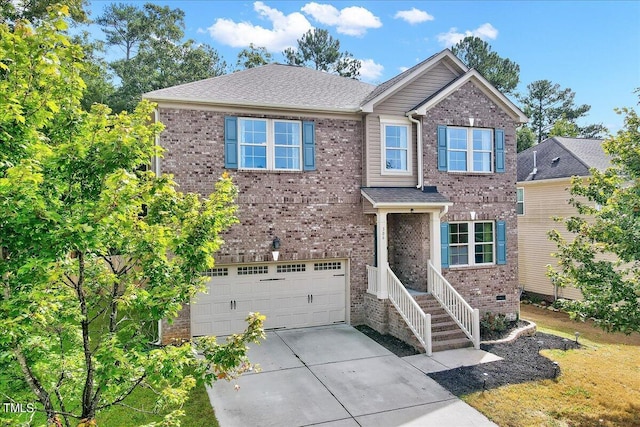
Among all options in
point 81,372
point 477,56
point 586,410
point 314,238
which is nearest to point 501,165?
point 314,238

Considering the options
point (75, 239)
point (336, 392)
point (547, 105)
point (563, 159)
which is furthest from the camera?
point (547, 105)

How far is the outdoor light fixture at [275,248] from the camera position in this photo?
11906 mm

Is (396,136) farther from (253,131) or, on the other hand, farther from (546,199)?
(546,199)

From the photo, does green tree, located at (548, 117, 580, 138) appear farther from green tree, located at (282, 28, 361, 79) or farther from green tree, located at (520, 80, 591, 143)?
green tree, located at (282, 28, 361, 79)

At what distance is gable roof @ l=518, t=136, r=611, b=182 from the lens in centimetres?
1808

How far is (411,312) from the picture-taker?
1114cm

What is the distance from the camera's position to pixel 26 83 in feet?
11.5

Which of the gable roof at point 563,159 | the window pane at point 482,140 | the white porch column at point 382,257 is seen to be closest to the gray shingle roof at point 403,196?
the white porch column at point 382,257

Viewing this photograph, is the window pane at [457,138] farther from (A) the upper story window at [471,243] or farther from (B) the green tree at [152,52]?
(B) the green tree at [152,52]

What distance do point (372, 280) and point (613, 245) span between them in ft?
21.4

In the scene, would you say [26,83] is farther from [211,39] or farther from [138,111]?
[211,39]

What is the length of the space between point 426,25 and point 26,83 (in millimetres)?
24322

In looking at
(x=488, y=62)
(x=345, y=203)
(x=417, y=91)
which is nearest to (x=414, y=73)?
(x=417, y=91)

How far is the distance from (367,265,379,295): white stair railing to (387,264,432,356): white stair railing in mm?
492
